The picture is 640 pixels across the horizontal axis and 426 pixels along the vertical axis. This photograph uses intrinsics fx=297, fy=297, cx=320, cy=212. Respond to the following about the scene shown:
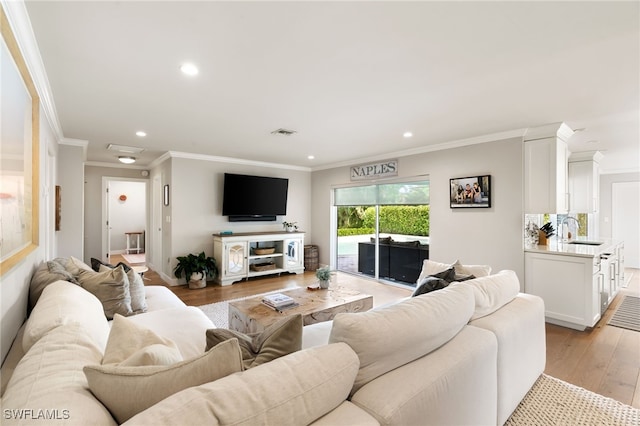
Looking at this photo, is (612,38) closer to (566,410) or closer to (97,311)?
(566,410)

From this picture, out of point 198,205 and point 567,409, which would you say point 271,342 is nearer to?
point 567,409

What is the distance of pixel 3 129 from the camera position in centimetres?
131

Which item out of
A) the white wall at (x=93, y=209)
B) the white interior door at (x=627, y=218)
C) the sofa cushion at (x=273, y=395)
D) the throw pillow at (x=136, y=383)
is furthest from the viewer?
the white interior door at (x=627, y=218)

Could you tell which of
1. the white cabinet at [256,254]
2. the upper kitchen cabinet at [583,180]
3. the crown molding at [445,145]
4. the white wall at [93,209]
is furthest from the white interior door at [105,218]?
the upper kitchen cabinet at [583,180]

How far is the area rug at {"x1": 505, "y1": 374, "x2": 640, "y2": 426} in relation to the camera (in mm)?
1858

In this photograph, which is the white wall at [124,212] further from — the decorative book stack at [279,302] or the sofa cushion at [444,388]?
the sofa cushion at [444,388]

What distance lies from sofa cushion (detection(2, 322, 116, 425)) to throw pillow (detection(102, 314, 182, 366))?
0.25 feet

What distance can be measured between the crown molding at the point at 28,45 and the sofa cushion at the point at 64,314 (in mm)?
1392

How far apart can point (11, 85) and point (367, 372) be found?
6.95ft

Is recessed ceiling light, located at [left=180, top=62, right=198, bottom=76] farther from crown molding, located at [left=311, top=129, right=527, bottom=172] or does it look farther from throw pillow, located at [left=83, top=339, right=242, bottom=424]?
crown molding, located at [left=311, top=129, right=527, bottom=172]

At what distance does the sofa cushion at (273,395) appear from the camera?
2.41 feet

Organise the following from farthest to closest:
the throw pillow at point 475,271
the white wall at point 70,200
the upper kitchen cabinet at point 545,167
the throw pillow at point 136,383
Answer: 1. the white wall at point 70,200
2. the upper kitchen cabinet at point 545,167
3. the throw pillow at point 475,271
4. the throw pillow at point 136,383

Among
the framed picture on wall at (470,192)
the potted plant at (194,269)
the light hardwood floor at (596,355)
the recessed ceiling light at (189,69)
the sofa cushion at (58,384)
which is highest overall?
the recessed ceiling light at (189,69)

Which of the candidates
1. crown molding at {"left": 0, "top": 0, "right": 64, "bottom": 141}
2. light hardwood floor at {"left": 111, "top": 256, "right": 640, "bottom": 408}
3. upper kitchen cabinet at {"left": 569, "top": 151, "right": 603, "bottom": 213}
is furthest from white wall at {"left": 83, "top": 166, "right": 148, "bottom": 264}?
upper kitchen cabinet at {"left": 569, "top": 151, "right": 603, "bottom": 213}
